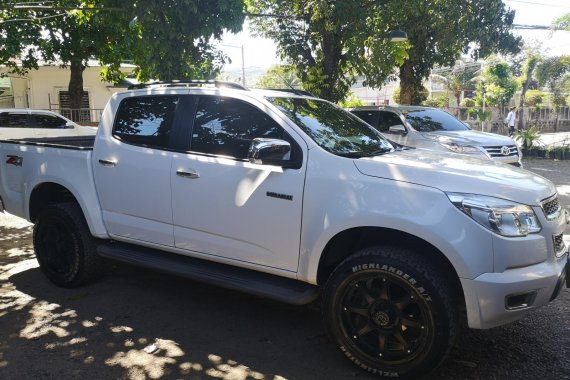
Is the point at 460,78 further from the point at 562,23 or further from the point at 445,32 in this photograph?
the point at 445,32

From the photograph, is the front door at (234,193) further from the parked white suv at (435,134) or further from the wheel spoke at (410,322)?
the parked white suv at (435,134)

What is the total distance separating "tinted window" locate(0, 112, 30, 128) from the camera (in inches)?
563

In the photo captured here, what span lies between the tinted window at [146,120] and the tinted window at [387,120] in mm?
6776

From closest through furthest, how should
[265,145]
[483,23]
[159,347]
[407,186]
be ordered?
[407,186] < [265,145] < [159,347] < [483,23]

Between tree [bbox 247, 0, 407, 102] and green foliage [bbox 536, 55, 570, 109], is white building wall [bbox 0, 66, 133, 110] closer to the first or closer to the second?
tree [bbox 247, 0, 407, 102]

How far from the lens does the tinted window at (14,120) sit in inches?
563

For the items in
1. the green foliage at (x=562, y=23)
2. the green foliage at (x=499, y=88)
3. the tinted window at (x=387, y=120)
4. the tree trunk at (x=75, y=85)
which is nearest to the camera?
the tinted window at (x=387, y=120)

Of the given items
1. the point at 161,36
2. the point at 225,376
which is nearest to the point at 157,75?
the point at 161,36

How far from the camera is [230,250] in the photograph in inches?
155

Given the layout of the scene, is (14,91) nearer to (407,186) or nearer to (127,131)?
(127,131)

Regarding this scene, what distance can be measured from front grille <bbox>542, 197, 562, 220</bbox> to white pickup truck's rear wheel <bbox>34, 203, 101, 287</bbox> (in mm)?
3810

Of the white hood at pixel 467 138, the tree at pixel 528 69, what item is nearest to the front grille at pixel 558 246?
the white hood at pixel 467 138

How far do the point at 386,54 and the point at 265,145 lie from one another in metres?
9.74

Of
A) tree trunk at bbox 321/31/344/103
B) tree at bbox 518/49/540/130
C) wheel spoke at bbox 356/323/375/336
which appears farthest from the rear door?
tree at bbox 518/49/540/130
